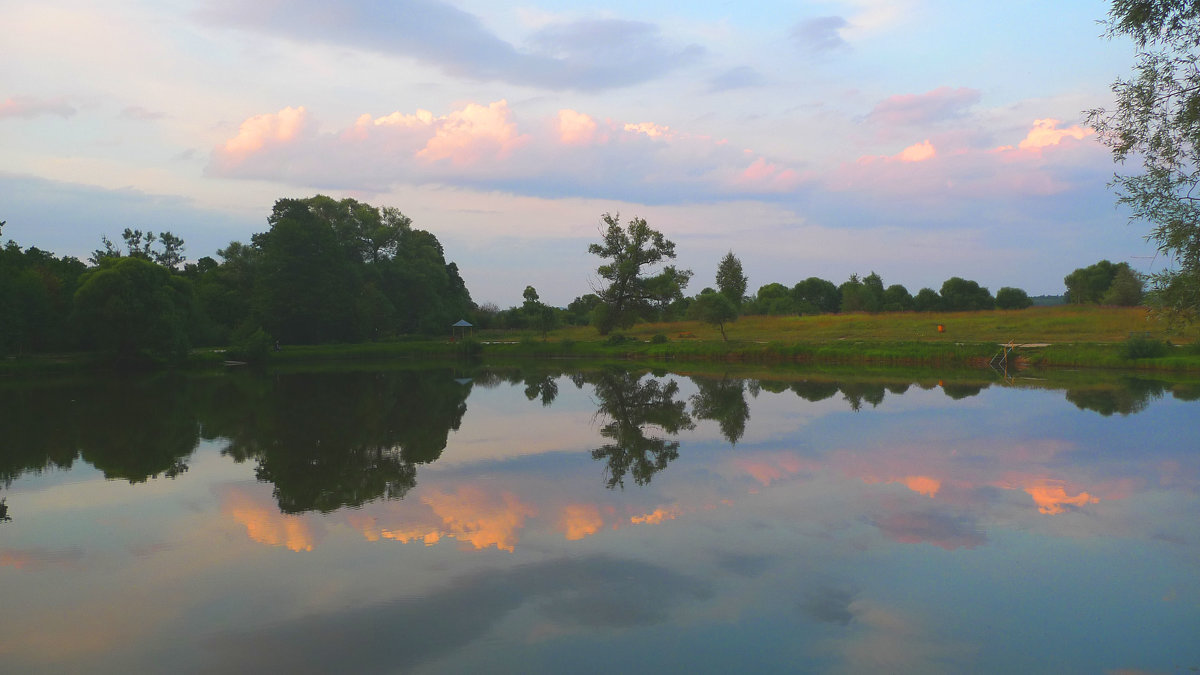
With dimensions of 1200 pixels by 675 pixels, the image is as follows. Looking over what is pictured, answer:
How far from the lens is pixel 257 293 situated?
52188mm

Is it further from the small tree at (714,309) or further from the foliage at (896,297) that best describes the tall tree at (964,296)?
the small tree at (714,309)

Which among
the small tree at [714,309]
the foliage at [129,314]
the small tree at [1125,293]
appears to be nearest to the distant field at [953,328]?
the small tree at [714,309]

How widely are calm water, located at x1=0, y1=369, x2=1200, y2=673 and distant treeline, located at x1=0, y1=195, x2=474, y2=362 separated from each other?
24.9m

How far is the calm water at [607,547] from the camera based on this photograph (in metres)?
5.88

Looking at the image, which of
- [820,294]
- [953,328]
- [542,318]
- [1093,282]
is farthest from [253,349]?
[1093,282]

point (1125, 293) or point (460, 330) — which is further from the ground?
point (1125, 293)

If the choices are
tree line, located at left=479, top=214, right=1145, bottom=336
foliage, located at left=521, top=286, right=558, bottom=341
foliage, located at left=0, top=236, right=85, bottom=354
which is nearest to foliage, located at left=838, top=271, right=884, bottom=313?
tree line, located at left=479, top=214, right=1145, bottom=336

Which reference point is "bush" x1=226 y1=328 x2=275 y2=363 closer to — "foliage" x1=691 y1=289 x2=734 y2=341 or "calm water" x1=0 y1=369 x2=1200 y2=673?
"calm water" x1=0 y1=369 x2=1200 y2=673

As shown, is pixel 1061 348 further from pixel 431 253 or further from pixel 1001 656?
pixel 431 253

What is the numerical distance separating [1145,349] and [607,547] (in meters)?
33.2

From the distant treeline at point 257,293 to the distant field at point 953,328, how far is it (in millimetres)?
14560

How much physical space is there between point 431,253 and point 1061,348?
5340 centimetres

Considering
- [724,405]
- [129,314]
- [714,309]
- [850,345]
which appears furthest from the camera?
[714,309]

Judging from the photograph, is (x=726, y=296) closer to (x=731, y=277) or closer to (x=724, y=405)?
(x=731, y=277)
